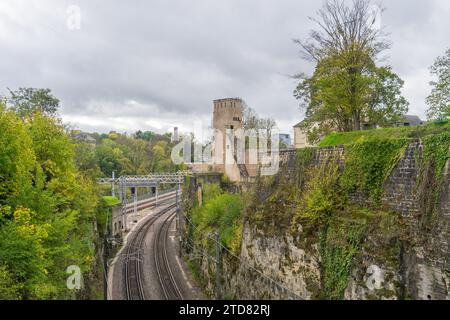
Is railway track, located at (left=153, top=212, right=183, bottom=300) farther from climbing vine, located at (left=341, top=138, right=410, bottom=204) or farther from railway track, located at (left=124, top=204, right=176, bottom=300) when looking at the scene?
climbing vine, located at (left=341, top=138, right=410, bottom=204)

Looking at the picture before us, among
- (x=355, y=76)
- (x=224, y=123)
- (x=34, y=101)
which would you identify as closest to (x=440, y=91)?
(x=355, y=76)

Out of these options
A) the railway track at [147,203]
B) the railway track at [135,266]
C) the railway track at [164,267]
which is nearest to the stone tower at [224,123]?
the railway track at [164,267]

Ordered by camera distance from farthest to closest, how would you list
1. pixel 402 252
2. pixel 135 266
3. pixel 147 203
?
pixel 147 203
pixel 135 266
pixel 402 252

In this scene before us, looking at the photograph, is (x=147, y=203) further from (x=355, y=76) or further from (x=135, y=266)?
(x=355, y=76)

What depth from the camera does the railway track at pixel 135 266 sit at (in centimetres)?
1961

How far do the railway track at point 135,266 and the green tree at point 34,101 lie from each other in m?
15.0

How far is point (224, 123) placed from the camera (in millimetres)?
30469

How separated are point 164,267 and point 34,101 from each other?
21.7m

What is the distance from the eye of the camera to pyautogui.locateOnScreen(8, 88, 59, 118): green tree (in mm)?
29317

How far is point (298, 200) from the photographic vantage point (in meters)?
13.4

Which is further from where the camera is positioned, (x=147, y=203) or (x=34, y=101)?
(x=147, y=203)

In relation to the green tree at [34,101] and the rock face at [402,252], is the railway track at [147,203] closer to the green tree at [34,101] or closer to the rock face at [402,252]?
the green tree at [34,101]

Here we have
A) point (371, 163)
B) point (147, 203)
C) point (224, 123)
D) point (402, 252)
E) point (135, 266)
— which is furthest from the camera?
point (147, 203)
